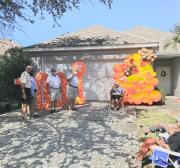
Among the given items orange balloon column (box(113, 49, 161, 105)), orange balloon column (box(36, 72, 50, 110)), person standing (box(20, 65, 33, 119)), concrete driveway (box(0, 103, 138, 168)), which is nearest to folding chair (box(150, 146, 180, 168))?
concrete driveway (box(0, 103, 138, 168))

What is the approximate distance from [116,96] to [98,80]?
355 cm

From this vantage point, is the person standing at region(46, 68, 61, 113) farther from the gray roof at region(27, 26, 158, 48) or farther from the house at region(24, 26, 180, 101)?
the gray roof at region(27, 26, 158, 48)

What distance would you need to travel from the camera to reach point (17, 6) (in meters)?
16.4

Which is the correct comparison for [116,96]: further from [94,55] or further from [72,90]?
[94,55]

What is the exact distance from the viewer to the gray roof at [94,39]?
2152 centimetres

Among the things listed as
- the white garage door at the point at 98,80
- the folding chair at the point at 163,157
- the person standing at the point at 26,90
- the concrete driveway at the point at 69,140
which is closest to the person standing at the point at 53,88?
the concrete driveway at the point at 69,140

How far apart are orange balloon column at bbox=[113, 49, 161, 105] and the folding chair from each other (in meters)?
11.0

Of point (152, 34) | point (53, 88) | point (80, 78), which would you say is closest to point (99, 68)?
point (80, 78)

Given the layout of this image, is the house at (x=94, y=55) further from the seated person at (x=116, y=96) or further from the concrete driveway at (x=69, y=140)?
the concrete driveway at (x=69, y=140)

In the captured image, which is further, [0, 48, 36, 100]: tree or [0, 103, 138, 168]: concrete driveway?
[0, 48, 36, 100]: tree

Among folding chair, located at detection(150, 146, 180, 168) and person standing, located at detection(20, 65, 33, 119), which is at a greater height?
person standing, located at detection(20, 65, 33, 119)

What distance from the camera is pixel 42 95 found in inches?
726

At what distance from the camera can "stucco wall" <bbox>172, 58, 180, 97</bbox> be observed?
27289 mm

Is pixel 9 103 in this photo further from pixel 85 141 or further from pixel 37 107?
pixel 85 141
